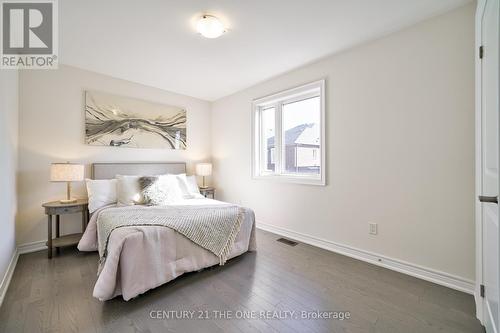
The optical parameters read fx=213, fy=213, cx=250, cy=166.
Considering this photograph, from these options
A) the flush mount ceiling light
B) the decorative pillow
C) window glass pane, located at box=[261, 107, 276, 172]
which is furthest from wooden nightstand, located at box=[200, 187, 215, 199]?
the flush mount ceiling light

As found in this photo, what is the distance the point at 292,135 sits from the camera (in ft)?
11.1

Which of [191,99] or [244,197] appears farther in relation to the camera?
[191,99]

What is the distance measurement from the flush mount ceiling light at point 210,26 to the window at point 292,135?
4.60 ft

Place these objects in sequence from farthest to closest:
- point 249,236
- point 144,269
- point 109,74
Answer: point 109,74, point 249,236, point 144,269

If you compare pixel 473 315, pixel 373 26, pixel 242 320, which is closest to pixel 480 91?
pixel 373 26

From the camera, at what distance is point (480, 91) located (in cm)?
145

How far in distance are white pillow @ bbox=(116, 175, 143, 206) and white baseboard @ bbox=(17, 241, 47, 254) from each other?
1076 millimetres

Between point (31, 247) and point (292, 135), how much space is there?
379 cm

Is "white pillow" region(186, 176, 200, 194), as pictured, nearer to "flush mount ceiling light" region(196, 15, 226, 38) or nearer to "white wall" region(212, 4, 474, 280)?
"white wall" region(212, 4, 474, 280)

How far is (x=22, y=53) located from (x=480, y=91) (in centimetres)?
440

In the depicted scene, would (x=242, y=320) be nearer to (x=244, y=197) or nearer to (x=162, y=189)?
(x=162, y=189)

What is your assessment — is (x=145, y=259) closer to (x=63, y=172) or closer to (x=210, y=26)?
(x=63, y=172)

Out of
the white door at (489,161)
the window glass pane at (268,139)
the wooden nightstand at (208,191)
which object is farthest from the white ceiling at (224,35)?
the wooden nightstand at (208,191)

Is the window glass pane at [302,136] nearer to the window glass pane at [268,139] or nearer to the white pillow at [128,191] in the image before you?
the window glass pane at [268,139]
